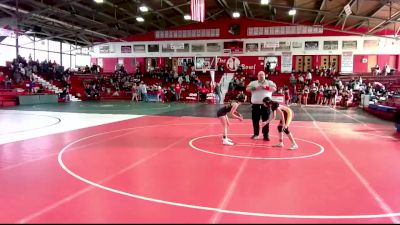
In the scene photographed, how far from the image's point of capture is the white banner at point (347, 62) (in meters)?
30.4

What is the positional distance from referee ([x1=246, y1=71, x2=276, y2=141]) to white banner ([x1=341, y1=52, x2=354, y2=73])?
25098mm

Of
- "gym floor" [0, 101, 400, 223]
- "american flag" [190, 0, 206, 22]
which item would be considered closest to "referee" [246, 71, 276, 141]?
"gym floor" [0, 101, 400, 223]

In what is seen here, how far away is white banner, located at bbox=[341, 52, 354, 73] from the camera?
3041 centimetres

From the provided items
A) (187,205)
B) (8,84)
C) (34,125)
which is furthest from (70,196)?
(8,84)

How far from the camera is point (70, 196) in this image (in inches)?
164

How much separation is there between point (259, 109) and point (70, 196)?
5.62 meters

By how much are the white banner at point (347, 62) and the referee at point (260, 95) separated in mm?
25098

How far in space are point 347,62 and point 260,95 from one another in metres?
25.3

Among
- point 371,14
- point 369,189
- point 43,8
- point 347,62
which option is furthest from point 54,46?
point 369,189

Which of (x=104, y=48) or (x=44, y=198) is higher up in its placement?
(x=104, y=48)

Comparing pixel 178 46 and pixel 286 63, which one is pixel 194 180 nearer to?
pixel 286 63

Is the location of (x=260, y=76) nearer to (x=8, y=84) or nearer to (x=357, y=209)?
(x=357, y=209)

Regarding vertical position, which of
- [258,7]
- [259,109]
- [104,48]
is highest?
[258,7]

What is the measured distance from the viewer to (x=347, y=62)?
30547mm
